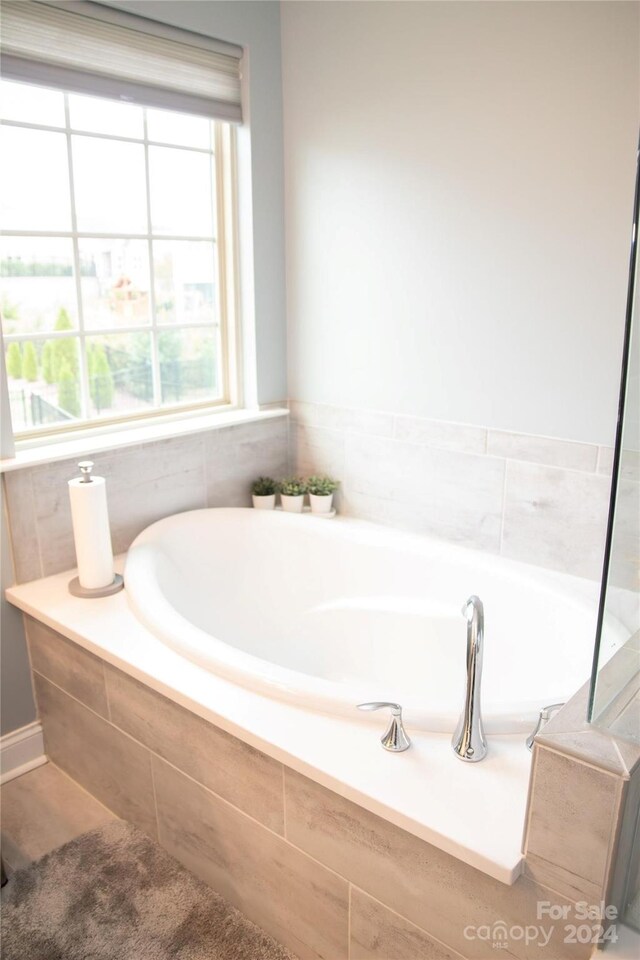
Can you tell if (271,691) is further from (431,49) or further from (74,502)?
(431,49)

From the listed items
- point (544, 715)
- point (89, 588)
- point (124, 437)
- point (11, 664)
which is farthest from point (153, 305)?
point (544, 715)

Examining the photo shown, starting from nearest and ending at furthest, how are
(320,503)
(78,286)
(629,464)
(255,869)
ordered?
1. (629,464)
2. (255,869)
3. (78,286)
4. (320,503)

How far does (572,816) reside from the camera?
1.26 meters

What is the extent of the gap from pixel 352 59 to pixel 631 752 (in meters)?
2.43

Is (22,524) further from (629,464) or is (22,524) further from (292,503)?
(629,464)

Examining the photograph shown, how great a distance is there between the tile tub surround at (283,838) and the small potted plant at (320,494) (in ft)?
3.69

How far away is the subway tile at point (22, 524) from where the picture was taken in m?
2.32

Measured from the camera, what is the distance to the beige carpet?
178cm

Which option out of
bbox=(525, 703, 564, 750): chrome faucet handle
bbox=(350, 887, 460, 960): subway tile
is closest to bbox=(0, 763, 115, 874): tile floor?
bbox=(350, 887, 460, 960): subway tile

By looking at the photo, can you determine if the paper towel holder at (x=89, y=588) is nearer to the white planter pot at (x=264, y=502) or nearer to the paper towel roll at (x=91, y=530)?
the paper towel roll at (x=91, y=530)

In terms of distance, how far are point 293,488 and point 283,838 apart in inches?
60.6

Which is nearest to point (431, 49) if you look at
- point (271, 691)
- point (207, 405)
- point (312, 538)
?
point (207, 405)

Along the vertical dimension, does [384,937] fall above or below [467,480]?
below

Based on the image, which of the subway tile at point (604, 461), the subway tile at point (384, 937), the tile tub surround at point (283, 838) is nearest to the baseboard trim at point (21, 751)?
the tile tub surround at point (283, 838)
